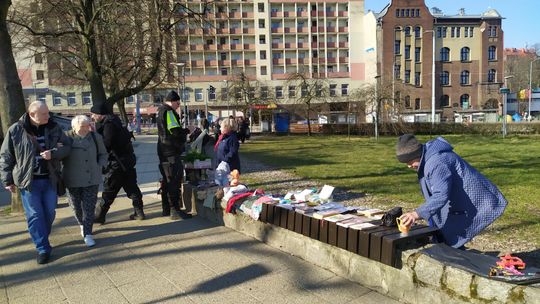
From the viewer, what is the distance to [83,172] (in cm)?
550

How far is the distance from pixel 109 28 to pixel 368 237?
1480 cm

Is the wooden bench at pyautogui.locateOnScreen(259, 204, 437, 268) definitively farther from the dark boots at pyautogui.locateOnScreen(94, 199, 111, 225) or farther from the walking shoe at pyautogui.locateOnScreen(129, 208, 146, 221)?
the dark boots at pyautogui.locateOnScreen(94, 199, 111, 225)

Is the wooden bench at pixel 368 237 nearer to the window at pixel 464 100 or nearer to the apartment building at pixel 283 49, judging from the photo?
the apartment building at pixel 283 49

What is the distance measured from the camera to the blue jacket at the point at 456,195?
3.61m

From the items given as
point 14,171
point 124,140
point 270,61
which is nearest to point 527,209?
point 124,140

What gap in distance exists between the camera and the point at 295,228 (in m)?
4.89

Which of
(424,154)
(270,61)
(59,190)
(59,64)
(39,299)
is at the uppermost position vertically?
(270,61)

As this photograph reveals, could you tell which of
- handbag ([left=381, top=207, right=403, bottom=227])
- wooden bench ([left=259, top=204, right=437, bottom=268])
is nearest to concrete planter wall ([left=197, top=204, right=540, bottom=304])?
wooden bench ([left=259, top=204, right=437, bottom=268])

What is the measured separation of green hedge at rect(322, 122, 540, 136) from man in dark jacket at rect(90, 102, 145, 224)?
33063 mm

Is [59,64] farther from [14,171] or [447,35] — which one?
[447,35]

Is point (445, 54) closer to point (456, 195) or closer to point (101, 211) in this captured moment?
point (101, 211)

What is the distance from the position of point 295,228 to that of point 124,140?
3234mm

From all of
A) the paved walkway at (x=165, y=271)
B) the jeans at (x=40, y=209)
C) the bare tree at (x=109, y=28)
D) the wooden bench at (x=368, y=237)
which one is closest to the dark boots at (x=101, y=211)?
the paved walkway at (x=165, y=271)

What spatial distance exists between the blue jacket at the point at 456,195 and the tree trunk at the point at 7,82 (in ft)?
22.9
